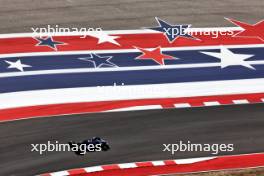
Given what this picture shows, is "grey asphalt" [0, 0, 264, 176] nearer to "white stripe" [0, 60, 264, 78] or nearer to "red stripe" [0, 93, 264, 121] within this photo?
"red stripe" [0, 93, 264, 121]

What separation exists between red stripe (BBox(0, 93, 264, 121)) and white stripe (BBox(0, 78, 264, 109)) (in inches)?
11.3

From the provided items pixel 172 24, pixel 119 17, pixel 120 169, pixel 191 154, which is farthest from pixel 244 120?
pixel 119 17

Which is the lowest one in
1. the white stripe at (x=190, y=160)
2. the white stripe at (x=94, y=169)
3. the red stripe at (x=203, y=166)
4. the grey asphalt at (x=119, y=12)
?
the red stripe at (x=203, y=166)

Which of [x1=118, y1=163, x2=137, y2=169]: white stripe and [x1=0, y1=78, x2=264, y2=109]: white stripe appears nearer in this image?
[x1=118, y1=163, x2=137, y2=169]: white stripe

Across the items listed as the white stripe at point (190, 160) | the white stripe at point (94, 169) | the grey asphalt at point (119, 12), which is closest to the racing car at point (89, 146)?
the white stripe at point (94, 169)

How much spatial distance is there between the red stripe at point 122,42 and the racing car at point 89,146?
7492 millimetres

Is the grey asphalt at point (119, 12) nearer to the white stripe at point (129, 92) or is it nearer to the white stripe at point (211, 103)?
the white stripe at point (129, 92)

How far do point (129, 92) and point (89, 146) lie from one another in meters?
4.34

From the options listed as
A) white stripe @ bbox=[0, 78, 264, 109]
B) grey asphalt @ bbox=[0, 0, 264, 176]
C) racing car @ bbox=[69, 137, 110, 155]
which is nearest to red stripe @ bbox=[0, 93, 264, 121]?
white stripe @ bbox=[0, 78, 264, 109]

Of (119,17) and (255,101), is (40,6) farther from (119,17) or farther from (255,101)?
(255,101)

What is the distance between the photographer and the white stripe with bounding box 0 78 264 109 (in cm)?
2147

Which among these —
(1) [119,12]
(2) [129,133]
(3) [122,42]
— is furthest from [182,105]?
(1) [119,12]

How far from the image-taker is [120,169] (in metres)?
17.7

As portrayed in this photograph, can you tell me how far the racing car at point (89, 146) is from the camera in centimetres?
1844
